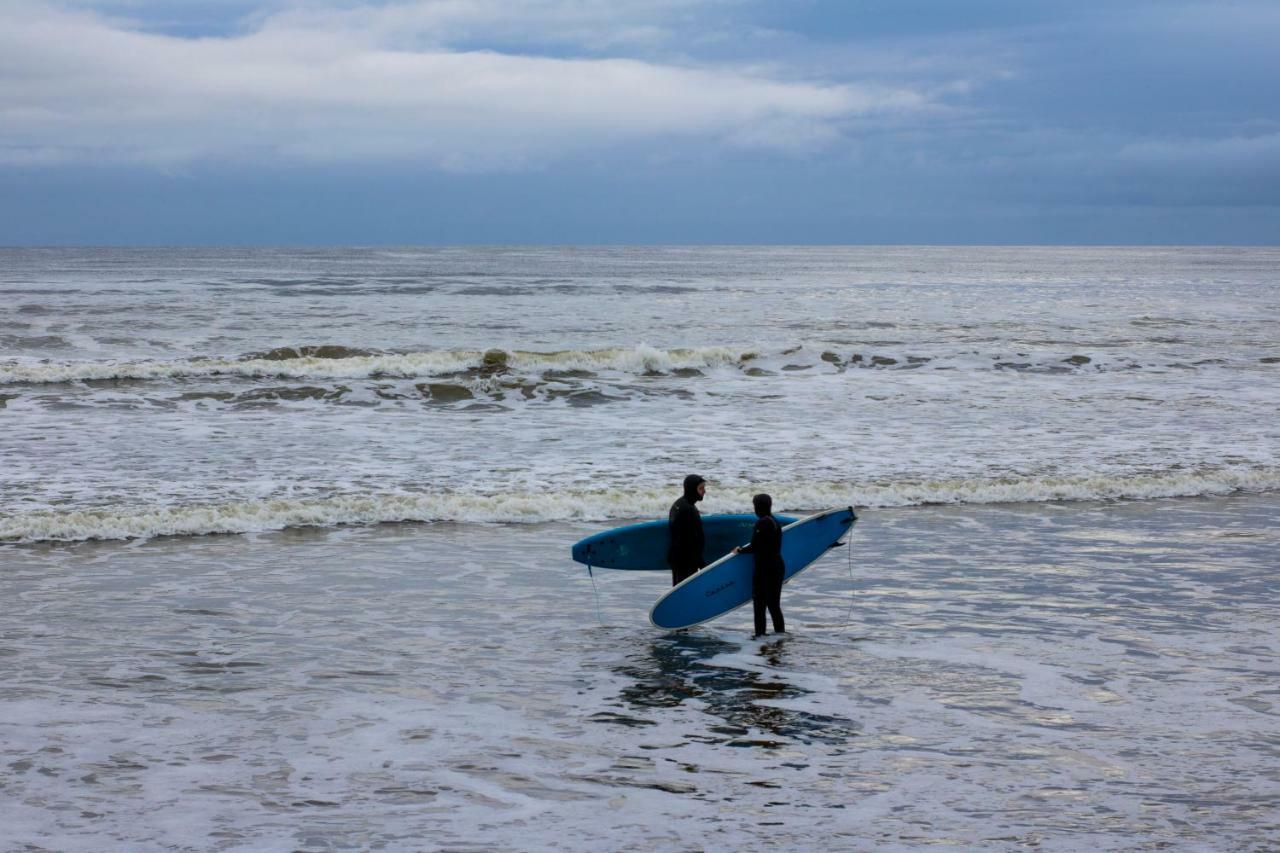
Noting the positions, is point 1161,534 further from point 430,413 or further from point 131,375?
point 131,375

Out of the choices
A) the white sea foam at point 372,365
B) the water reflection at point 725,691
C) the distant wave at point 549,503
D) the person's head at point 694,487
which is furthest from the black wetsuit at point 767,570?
the white sea foam at point 372,365

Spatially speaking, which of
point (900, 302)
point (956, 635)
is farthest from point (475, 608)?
point (900, 302)

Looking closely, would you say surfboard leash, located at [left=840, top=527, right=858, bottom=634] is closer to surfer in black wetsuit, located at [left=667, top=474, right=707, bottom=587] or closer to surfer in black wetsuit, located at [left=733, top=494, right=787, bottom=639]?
surfer in black wetsuit, located at [left=733, top=494, right=787, bottom=639]

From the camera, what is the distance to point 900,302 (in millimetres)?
63031

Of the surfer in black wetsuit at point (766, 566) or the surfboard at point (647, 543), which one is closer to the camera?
the surfer in black wetsuit at point (766, 566)

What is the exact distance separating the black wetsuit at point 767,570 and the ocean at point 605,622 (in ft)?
0.77

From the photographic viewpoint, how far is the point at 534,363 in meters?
32.2

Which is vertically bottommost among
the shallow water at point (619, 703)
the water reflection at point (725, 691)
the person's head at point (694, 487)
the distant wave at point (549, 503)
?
the water reflection at point (725, 691)

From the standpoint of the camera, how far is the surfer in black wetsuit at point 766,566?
10.0m

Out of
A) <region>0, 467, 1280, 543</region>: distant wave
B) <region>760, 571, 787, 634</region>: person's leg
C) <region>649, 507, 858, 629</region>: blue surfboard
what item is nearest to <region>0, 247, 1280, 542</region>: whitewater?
<region>0, 467, 1280, 543</region>: distant wave

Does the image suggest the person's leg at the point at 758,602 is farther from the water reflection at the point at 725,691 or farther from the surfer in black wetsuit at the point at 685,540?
the surfer in black wetsuit at the point at 685,540

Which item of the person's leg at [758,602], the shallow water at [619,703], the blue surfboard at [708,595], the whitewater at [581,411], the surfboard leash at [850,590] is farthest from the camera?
the whitewater at [581,411]

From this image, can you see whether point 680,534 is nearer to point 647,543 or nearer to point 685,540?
point 685,540

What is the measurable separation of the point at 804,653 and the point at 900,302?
5561 cm
